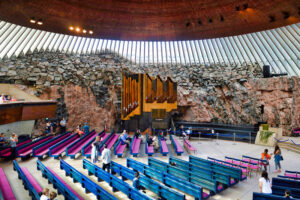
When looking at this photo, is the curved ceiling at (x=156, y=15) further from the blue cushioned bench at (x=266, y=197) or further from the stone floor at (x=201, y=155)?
the blue cushioned bench at (x=266, y=197)

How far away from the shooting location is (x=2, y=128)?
28.5ft

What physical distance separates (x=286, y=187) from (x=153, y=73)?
1523 centimetres

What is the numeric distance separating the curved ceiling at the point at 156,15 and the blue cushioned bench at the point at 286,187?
24.6 ft

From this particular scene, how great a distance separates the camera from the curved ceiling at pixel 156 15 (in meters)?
8.62

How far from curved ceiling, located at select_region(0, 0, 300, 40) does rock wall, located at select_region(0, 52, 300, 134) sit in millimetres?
3782

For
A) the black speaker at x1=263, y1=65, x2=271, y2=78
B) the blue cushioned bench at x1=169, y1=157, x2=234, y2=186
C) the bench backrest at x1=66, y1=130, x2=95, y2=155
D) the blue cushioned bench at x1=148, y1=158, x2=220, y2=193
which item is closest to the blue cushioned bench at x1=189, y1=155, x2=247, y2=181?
the blue cushioned bench at x1=169, y1=157, x2=234, y2=186

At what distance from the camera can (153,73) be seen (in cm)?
1870

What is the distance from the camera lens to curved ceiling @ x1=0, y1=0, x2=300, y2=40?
8617 mm

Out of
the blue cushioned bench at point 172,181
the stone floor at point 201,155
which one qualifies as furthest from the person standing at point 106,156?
the stone floor at point 201,155

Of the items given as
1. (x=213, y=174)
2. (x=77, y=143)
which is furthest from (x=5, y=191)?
(x=213, y=174)

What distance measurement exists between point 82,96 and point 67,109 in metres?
1.50

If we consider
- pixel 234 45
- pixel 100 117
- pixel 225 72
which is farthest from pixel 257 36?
pixel 100 117

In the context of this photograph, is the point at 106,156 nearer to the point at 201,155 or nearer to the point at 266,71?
the point at 201,155

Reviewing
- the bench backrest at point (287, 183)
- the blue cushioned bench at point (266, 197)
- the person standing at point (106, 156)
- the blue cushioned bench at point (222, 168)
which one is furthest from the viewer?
the person standing at point (106, 156)
